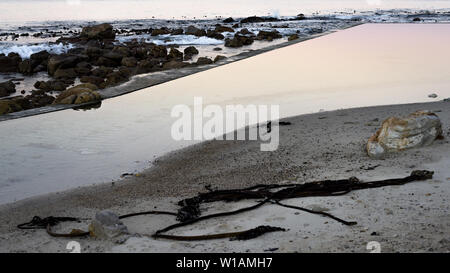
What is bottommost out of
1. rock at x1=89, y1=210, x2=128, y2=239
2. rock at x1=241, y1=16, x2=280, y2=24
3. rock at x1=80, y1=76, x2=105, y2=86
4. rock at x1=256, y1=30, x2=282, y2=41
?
rock at x1=89, y1=210, x2=128, y2=239

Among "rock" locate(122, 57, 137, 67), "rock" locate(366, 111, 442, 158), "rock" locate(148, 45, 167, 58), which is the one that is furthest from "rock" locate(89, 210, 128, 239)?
"rock" locate(148, 45, 167, 58)

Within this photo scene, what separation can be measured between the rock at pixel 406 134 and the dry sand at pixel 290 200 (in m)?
0.12

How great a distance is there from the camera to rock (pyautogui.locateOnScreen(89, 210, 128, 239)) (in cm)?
392

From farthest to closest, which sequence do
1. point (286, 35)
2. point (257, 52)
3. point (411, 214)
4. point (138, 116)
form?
point (286, 35) < point (257, 52) < point (138, 116) < point (411, 214)

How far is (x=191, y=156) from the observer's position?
22.5 feet

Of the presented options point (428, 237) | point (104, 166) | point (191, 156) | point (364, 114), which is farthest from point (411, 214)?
point (364, 114)

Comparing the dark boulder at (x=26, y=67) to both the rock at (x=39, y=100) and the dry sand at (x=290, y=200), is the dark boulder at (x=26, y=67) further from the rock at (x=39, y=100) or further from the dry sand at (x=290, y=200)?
the dry sand at (x=290, y=200)

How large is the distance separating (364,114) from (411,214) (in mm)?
4877

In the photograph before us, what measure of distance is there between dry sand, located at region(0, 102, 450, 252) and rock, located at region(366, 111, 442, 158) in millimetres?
122

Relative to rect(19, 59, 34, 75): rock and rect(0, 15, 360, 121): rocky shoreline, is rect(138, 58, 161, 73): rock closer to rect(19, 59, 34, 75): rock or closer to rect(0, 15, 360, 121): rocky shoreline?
rect(0, 15, 360, 121): rocky shoreline

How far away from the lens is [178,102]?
10688mm

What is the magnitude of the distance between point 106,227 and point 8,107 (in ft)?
24.8

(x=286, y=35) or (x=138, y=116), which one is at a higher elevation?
(x=286, y=35)
